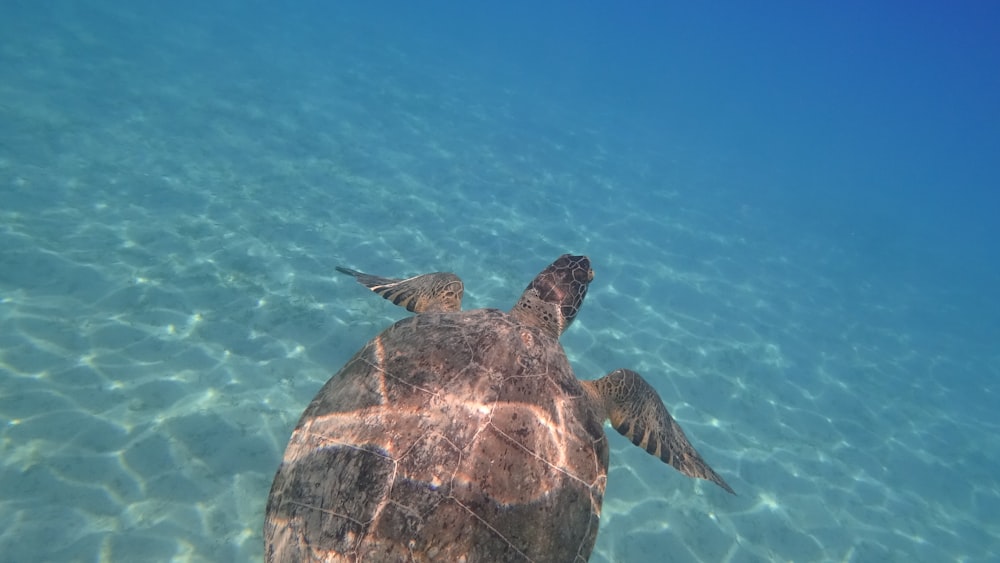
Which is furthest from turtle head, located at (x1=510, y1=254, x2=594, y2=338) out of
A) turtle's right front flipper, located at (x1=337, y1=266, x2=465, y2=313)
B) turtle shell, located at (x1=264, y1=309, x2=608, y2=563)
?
turtle shell, located at (x1=264, y1=309, x2=608, y2=563)

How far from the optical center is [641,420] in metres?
4.85

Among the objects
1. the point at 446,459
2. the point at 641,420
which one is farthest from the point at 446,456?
the point at 641,420

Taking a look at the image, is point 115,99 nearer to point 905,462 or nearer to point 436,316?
point 436,316

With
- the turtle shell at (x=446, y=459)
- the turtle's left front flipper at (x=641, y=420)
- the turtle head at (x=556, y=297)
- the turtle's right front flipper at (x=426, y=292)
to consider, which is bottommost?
the turtle shell at (x=446, y=459)

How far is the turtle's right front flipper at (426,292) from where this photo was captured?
5.55m

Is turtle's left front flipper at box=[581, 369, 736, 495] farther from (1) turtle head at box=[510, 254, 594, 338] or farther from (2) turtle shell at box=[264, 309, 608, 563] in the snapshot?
(2) turtle shell at box=[264, 309, 608, 563]

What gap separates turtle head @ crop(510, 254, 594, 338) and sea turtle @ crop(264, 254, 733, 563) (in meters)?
1.27

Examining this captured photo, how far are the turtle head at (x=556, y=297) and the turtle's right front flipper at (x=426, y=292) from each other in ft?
2.38

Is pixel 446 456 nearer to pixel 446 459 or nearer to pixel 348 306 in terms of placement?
pixel 446 459

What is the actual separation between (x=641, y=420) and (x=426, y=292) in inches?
111

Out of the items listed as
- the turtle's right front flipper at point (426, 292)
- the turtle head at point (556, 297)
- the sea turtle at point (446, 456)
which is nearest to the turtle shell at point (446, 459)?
the sea turtle at point (446, 456)

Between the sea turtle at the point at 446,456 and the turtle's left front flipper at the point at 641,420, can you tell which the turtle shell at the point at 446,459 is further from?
the turtle's left front flipper at the point at 641,420

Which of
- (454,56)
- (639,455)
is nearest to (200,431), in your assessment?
(639,455)

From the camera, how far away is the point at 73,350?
730 cm
